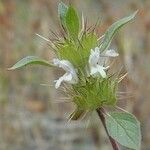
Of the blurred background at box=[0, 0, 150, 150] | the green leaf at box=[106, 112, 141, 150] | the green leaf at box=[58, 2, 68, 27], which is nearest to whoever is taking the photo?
the green leaf at box=[106, 112, 141, 150]

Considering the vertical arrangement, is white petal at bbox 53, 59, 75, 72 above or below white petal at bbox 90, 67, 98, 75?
above

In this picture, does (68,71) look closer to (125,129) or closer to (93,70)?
(93,70)

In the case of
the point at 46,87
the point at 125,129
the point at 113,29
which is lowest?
the point at 125,129

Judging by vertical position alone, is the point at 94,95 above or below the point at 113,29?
below

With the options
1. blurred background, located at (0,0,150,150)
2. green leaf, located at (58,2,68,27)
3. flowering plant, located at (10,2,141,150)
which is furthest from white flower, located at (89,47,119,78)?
blurred background, located at (0,0,150,150)

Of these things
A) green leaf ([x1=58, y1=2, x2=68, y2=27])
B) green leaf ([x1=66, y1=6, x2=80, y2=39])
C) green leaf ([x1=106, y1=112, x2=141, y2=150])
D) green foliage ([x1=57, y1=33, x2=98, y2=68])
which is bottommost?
green leaf ([x1=106, y1=112, x2=141, y2=150])

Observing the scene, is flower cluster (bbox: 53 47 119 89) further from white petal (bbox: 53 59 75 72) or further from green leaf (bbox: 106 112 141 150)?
green leaf (bbox: 106 112 141 150)

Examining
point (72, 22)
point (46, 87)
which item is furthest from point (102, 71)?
point (46, 87)

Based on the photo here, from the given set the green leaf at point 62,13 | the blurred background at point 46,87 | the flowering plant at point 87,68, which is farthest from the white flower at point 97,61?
the blurred background at point 46,87

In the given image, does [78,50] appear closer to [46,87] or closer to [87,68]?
[87,68]

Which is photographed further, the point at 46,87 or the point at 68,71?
the point at 46,87
